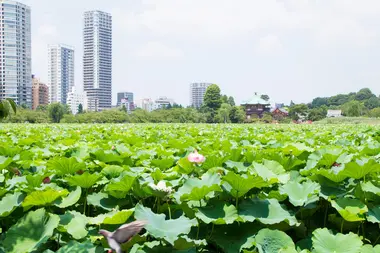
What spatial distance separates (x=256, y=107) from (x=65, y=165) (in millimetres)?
72133

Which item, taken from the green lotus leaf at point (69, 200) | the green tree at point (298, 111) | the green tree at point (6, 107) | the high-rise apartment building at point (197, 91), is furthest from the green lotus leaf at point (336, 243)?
the high-rise apartment building at point (197, 91)

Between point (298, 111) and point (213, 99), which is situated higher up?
point (213, 99)

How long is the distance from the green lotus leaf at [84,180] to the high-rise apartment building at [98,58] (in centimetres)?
12180

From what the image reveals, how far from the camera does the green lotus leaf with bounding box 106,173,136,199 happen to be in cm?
136

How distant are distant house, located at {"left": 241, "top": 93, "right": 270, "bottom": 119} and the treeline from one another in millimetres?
5291

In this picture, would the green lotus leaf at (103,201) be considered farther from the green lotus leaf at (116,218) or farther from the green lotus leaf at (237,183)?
the green lotus leaf at (237,183)

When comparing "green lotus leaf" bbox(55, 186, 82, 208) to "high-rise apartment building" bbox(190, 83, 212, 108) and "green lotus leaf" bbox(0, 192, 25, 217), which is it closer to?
"green lotus leaf" bbox(0, 192, 25, 217)

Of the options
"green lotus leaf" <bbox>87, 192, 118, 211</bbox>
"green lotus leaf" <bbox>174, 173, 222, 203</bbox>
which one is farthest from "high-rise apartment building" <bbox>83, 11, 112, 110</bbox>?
"green lotus leaf" <bbox>174, 173, 222, 203</bbox>

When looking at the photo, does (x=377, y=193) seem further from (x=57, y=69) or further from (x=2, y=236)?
(x=57, y=69)

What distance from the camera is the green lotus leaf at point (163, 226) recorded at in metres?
1.06

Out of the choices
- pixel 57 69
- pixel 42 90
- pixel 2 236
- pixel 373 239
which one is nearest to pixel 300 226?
pixel 373 239

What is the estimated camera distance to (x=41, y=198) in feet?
4.16

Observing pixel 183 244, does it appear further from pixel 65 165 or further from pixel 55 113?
pixel 55 113

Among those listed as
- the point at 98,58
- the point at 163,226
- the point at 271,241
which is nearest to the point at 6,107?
the point at 163,226
